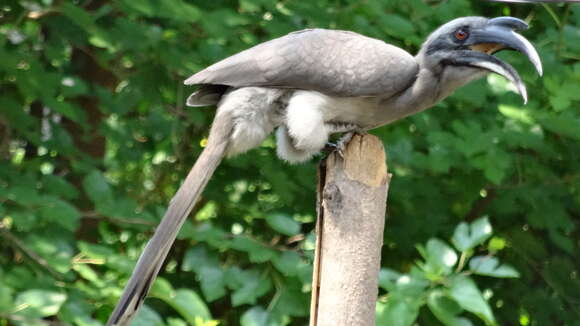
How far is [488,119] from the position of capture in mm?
4535

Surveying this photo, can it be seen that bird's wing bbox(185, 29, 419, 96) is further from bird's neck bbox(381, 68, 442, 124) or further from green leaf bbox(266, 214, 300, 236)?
green leaf bbox(266, 214, 300, 236)

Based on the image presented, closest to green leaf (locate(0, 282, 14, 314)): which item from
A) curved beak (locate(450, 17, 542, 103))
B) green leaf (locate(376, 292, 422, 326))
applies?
green leaf (locate(376, 292, 422, 326))

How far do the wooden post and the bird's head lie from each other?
515 millimetres

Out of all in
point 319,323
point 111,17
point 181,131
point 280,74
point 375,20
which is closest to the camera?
point 319,323

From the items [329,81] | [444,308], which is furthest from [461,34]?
[444,308]

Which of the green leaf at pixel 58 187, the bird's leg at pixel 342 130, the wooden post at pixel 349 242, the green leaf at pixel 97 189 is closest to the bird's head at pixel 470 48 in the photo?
the bird's leg at pixel 342 130

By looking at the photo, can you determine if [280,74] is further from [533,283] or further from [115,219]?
[533,283]

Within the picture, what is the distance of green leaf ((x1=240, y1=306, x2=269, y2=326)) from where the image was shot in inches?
160

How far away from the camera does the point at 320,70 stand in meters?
3.43

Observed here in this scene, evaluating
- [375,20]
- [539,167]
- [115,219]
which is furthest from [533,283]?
[115,219]

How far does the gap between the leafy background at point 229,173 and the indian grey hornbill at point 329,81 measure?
724mm

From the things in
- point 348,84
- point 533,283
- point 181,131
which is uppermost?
point 348,84

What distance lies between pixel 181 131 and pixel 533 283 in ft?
6.60

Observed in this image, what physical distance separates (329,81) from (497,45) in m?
0.58
